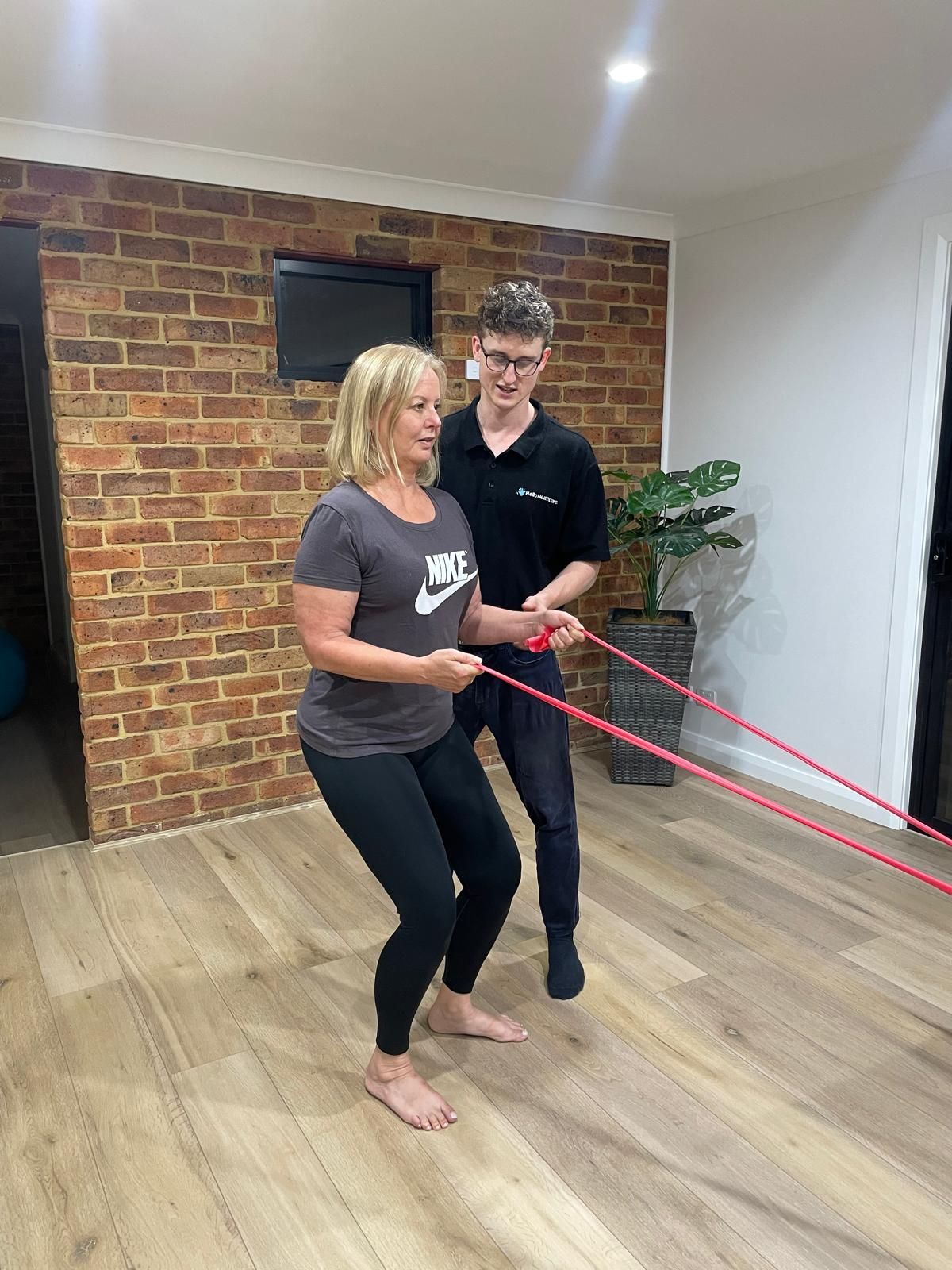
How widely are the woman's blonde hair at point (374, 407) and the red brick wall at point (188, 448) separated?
1.66 meters

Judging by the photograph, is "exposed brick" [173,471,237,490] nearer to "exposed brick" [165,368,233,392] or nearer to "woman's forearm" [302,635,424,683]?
"exposed brick" [165,368,233,392]

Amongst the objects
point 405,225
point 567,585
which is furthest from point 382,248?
point 567,585

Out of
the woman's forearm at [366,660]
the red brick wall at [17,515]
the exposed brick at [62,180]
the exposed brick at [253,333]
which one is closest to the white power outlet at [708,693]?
the exposed brick at [253,333]

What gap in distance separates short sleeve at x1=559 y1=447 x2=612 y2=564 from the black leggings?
24.5 inches

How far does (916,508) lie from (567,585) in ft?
5.30

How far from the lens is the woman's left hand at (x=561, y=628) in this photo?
205cm

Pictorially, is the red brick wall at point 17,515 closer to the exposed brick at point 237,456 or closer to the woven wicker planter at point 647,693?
the exposed brick at point 237,456

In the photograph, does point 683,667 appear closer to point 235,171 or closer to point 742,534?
point 742,534

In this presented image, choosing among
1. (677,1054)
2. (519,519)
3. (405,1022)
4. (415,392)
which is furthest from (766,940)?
(415,392)

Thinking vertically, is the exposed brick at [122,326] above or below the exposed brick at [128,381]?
above

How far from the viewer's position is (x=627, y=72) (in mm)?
2420

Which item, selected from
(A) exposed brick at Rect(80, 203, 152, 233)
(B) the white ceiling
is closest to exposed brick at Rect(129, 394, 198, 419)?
(A) exposed brick at Rect(80, 203, 152, 233)

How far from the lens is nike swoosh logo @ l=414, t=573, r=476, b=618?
1.71 metres

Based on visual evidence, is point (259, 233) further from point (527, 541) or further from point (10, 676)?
point (10, 676)
